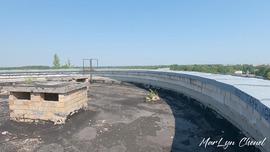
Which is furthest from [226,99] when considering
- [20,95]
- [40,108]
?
[20,95]

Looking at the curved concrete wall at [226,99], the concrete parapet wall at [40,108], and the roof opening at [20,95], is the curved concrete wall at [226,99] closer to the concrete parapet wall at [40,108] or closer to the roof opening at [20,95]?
the concrete parapet wall at [40,108]

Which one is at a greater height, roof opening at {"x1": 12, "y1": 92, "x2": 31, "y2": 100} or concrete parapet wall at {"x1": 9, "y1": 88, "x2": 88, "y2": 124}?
roof opening at {"x1": 12, "y1": 92, "x2": 31, "y2": 100}

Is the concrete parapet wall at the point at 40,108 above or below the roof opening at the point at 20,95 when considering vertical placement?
below

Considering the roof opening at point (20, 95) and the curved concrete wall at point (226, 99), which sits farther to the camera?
the roof opening at point (20, 95)

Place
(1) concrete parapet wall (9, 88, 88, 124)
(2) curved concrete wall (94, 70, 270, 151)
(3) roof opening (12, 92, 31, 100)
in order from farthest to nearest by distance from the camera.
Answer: (3) roof opening (12, 92, 31, 100), (1) concrete parapet wall (9, 88, 88, 124), (2) curved concrete wall (94, 70, 270, 151)

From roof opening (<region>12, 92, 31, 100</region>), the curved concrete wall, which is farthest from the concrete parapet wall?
the curved concrete wall

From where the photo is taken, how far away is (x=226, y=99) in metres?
6.43

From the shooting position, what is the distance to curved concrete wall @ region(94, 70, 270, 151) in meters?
3.94

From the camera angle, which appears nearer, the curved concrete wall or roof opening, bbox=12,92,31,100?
the curved concrete wall

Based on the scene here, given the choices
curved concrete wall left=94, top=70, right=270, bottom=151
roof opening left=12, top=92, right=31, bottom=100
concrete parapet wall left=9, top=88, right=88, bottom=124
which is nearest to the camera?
curved concrete wall left=94, top=70, right=270, bottom=151

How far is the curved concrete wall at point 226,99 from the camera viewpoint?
12.9 feet

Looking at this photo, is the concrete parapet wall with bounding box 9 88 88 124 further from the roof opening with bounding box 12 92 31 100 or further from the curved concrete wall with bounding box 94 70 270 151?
→ the curved concrete wall with bounding box 94 70 270 151

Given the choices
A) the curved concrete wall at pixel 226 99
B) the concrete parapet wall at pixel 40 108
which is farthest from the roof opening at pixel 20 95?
the curved concrete wall at pixel 226 99

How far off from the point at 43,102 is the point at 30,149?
229 cm
